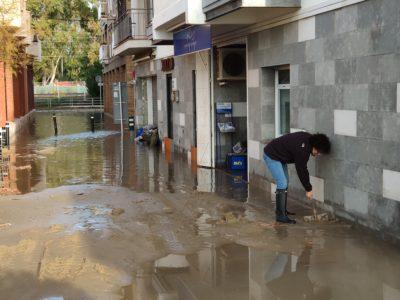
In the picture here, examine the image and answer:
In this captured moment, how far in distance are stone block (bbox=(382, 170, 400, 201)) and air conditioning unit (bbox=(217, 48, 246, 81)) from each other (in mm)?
7528

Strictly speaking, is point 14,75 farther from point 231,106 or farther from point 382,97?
point 382,97

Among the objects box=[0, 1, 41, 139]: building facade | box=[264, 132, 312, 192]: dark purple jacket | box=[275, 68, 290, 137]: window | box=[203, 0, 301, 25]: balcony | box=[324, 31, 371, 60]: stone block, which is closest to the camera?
box=[324, 31, 371, 60]: stone block

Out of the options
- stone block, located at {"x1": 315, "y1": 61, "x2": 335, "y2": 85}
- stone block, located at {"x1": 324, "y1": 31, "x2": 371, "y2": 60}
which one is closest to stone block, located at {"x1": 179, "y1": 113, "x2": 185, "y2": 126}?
stone block, located at {"x1": 315, "y1": 61, "x2": 335, "y2": 85}

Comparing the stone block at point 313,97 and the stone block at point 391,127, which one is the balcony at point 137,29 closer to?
the stone block at point 313,97

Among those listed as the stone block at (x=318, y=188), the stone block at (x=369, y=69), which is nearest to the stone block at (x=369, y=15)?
the stone block at (x=369, y=69)

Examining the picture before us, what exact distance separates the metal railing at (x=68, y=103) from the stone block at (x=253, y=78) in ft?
171

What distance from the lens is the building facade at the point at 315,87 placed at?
7.69 m

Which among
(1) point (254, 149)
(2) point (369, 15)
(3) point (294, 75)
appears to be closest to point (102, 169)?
(1) point (254, 149)

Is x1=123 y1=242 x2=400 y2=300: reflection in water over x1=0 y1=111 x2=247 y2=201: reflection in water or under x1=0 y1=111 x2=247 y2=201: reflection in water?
under

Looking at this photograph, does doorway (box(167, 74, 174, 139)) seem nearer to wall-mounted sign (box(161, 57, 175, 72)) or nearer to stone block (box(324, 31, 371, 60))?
wall-mounted sign (box(161, 57, 175, 72))

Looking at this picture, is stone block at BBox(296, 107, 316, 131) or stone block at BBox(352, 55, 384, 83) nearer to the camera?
stone block at BBox(352, 55, 384, 83)

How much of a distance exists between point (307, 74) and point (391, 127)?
2.55 m

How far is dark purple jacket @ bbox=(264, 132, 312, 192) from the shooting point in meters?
8.62

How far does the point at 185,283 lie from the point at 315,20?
4.95 metres
